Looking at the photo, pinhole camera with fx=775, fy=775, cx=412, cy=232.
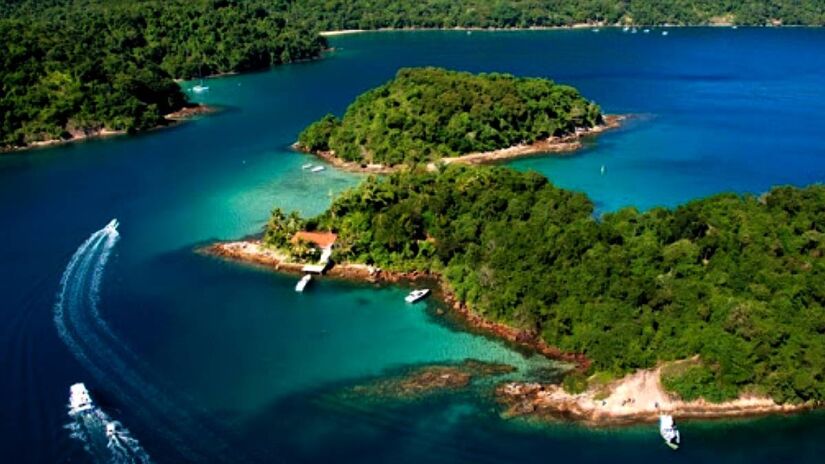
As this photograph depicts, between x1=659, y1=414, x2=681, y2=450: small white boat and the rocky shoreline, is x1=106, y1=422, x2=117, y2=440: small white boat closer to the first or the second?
the rocky shoreline

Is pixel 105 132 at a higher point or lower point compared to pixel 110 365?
higher

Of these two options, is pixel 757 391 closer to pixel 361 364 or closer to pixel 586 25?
pixel 361 364

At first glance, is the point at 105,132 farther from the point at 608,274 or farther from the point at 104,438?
the point at 608,274

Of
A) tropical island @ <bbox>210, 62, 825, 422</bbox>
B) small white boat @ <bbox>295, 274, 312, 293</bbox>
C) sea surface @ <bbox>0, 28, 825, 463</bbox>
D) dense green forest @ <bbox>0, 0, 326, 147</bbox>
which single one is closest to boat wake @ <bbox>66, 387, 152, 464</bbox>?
sea surface @ <bbox>0, 28, 825, 463</bbox>

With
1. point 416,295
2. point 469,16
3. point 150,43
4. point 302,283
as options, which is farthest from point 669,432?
point 469,16

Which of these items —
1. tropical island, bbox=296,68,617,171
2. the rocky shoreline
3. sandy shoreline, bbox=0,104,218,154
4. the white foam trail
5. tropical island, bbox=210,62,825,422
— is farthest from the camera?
sandy shoreline, bbox=0,104,218,154

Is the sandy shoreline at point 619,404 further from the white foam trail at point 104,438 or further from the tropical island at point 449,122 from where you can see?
the tropical island at point 449,122

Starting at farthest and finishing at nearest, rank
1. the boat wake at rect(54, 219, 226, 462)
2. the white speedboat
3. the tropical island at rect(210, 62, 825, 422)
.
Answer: the tropical island at rect(210, 62, 825, 422) < the white speedboat < the boat wake at rect(54, 219, 226, 462)

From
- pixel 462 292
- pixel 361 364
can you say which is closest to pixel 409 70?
pixel 462 292
